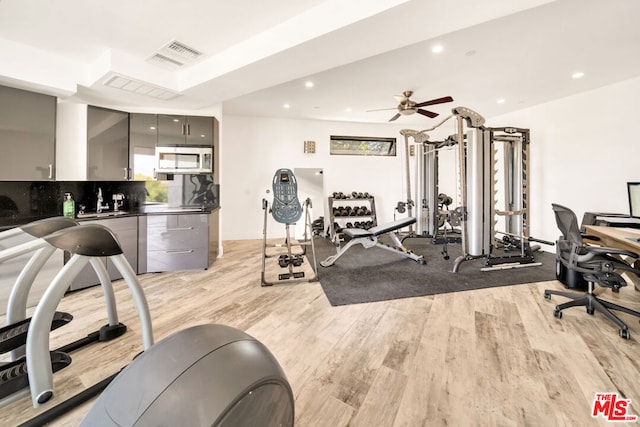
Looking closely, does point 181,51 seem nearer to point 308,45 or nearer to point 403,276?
point 308,45

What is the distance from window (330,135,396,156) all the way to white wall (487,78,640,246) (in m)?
2.81

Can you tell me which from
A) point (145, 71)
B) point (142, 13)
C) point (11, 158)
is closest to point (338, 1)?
point (142, 13)

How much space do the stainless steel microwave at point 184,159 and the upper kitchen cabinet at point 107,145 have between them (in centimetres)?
41

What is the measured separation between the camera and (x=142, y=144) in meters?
3.52

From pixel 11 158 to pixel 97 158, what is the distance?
703mm

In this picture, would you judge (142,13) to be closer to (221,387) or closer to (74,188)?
(74,188)

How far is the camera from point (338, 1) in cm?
202

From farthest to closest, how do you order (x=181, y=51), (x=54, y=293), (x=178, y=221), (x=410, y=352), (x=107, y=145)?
(x=178, y=221), (x=107, y=145), (x=181, y=51), (x=410, y=352), (x=54, y=293)

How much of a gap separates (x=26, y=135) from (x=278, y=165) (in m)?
3.88

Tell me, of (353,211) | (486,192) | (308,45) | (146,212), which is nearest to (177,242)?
(146,212)

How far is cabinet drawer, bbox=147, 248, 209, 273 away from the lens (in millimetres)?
3340

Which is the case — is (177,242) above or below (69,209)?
below

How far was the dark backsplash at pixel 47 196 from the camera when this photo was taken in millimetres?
2731
